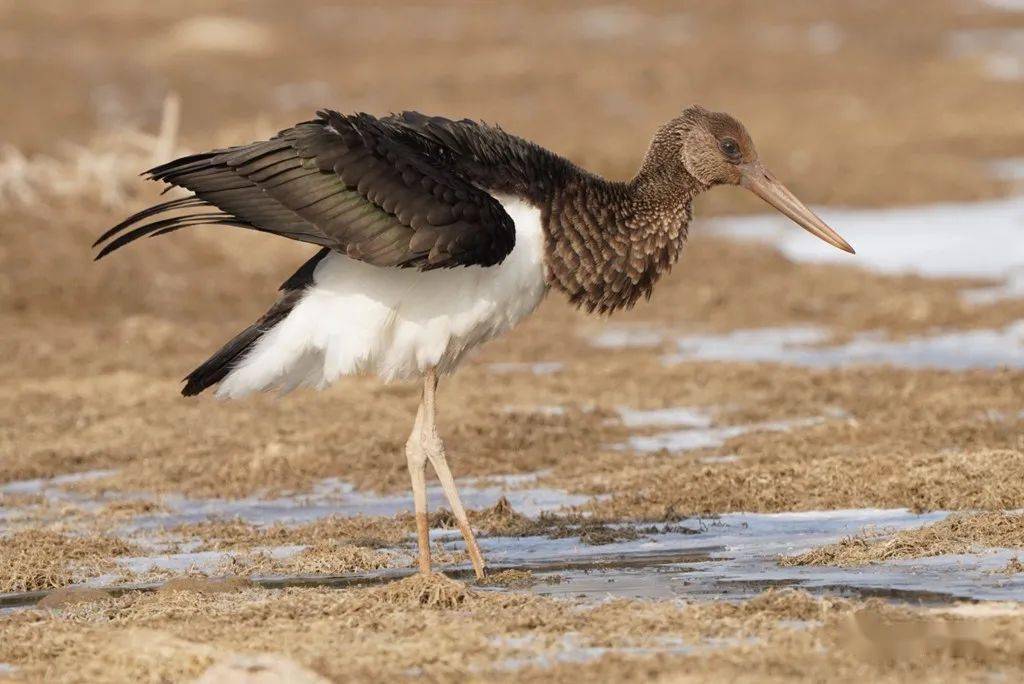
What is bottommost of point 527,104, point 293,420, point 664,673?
point 664,673

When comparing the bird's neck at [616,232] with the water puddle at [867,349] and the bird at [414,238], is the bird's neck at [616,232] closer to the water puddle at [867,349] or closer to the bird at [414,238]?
the bird at [414,238]

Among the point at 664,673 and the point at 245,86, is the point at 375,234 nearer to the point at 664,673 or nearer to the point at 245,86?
the point at 664,673

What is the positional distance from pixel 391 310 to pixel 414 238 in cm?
52

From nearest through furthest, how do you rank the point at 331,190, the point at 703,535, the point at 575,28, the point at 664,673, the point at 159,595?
the point at 664,673
the point at 159,595
the point at 331,190
the point at 703,535
the point at 575,28

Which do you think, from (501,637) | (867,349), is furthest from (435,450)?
(867,349)

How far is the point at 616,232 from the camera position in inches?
304

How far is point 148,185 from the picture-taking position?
17.7 meters

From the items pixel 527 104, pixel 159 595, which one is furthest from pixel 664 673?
pixel 527 104

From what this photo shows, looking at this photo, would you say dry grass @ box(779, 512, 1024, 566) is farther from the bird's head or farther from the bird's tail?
the bird's tail

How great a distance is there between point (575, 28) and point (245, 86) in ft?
56.9

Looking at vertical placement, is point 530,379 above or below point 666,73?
below

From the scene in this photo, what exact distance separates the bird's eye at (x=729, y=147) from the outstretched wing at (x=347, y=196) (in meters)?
1.54

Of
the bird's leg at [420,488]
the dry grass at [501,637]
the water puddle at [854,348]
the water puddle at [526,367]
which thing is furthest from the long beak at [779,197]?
Result: the water puddle at [526,367]

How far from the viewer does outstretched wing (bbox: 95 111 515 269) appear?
275 inches
